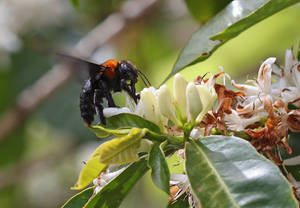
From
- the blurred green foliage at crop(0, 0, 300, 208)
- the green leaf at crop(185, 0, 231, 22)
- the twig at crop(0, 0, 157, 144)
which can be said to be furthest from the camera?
the blurred green foliage at crop(0, 0, 300, 208)

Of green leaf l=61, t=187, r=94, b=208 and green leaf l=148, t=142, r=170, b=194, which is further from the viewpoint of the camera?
green leaf l=61, t=187, r=94, b=208

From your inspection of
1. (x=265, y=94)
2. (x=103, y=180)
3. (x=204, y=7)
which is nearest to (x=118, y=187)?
(x=103, y=180)

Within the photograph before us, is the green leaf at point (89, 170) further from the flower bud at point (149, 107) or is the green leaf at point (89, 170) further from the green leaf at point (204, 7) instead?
the green leaf at point (204, 7)

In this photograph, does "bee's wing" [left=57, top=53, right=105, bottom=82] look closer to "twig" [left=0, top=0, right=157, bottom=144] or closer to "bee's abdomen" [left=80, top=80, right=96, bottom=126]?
"bee's abdomen" [left=80, top=80, right=96, bottom=126]

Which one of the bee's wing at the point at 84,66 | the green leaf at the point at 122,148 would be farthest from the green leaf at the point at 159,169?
the bee's wing at the point at 84,66

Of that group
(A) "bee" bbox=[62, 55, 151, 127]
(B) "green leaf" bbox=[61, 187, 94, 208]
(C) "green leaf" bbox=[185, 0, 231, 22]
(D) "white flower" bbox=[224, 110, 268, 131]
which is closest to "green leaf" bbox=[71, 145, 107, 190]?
(B) "green leaf" bbox=[61, 187, 94, 208]
